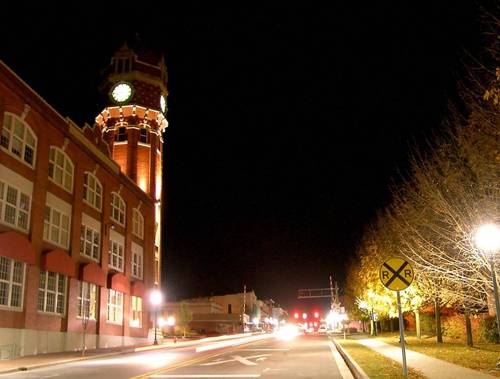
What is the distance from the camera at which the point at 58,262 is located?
30.8 meters

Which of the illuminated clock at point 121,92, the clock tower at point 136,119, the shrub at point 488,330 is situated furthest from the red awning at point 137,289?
the shrub at point 488,330

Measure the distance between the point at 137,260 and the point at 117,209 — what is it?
6.03m

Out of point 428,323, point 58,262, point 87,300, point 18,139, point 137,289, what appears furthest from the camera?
point 137,289

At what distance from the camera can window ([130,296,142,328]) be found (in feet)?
145

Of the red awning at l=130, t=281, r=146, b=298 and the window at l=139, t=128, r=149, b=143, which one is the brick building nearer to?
the red awning at l=130, t=281, r=146, b=298

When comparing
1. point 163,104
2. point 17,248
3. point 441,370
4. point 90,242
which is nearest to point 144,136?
point 163,104

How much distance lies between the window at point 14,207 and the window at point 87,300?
23.6ft

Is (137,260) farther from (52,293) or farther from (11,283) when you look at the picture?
(11,283)

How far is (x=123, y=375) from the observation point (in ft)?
53.0

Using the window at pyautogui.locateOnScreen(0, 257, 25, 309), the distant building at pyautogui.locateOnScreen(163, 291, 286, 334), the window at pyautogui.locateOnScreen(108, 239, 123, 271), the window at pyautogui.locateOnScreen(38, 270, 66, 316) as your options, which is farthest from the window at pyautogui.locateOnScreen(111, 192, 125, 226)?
the distant building at pyautogui.locateOnScreen(163, 291, 286, 334)

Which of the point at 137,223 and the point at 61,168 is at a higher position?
the point at 61,168

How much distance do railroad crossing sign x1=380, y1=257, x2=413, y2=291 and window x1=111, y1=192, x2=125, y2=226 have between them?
31685mm

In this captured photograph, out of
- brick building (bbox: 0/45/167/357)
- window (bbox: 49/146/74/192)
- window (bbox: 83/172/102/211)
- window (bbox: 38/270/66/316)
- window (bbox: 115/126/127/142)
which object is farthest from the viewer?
window (bbox: 115/126/127/142)

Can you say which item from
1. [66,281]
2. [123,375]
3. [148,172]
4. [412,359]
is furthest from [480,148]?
[148,172]
